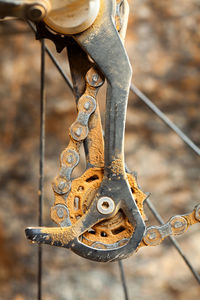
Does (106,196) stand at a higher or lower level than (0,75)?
lower

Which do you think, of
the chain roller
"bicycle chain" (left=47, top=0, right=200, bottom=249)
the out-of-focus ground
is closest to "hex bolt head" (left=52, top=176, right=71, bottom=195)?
"bicycle chain" (left=47, top=0, right=200, bottom=249)

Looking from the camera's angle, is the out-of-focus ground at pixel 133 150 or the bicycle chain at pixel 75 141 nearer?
the bicycle chain at pixel 75 141

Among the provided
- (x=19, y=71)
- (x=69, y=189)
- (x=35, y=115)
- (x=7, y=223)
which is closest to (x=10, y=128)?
(x=35, y=115)

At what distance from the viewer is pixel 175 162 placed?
1.70 meters

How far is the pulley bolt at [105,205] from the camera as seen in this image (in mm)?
616

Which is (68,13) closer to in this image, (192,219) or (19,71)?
(192,219)

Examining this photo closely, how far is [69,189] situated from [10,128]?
3.67 ft

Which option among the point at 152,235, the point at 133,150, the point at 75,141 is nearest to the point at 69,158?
the point at 75,141

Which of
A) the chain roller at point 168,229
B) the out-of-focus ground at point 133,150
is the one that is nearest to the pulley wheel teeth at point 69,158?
the chain roller at point 168,229

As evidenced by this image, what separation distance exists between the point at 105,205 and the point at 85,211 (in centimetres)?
3

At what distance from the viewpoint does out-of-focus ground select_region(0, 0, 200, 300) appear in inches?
65.6

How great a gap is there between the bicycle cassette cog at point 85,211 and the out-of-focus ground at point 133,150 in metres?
1.04

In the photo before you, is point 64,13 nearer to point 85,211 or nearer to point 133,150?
point 85,211

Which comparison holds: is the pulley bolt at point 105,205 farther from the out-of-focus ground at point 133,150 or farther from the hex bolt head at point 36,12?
the out-of-focus ground at point 133,150
